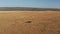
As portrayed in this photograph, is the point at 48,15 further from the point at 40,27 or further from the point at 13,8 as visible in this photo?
the point at 13,8

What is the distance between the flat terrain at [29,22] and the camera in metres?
0.49

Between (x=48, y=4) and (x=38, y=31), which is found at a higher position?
(x=48, y=4)

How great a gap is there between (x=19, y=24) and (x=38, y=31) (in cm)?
11

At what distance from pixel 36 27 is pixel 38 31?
0.02 meters

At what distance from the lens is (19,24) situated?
496mm

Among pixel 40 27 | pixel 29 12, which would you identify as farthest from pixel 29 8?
pixel 40 27

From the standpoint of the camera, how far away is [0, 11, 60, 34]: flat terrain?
0.49 metres

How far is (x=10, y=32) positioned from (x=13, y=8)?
5.6 inches

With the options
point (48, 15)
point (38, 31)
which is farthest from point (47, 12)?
point (38, 31)

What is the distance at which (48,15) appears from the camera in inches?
20.2

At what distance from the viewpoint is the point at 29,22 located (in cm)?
50

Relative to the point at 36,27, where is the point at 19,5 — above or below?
above

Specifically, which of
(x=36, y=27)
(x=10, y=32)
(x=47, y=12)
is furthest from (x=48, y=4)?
(x=10, y=32)

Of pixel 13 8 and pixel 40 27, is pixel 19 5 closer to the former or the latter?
pixel 13 8
